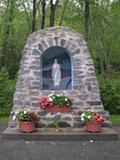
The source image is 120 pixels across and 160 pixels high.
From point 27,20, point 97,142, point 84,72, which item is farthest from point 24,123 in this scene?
point 27,20

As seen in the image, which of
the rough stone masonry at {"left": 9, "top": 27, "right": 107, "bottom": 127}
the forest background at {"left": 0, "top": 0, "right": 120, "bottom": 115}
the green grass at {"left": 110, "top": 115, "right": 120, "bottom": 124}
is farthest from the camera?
the forest background at {"left": 0, "top": 0, "right": 120, "bottom": 115}

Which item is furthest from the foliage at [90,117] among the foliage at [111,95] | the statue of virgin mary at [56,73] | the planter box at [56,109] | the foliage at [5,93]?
the foliage at [5,93]

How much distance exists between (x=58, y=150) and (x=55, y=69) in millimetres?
3588

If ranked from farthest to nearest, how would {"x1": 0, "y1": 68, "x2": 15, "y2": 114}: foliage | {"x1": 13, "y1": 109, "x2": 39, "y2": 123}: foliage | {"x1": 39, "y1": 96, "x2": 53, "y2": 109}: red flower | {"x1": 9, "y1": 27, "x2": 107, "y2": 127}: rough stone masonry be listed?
{"x1": 0, "y1": 68, "x2": 15, "y2": 114}: foliage < {"x1": 9, "y1": 27, "x2": 107, "y2": 127}: rough stone masonry < {"x1": 39, "y1": 96, "x2": 53, "y2": 109}: red flower < {"x1": 13, "y1": 109, "x2": 39, "y2": 123}: foliage

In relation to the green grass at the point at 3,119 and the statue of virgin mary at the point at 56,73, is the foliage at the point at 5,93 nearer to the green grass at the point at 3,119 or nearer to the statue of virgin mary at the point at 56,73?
the green grass at the point at 3,119

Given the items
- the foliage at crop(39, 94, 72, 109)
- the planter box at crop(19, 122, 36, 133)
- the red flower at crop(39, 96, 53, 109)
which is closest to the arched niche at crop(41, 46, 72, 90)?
the foliage at crop(39, 94, 72, 109)

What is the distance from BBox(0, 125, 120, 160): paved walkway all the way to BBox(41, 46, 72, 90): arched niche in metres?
2.52

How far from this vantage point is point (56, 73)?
1085cm

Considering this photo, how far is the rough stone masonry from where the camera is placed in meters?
10.6

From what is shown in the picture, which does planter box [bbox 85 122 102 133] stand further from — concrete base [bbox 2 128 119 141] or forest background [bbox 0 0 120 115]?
forest background [bbox 0 0 120 115]

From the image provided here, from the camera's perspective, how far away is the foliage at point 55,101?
32.9ft

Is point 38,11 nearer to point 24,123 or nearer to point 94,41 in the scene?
point 94,41

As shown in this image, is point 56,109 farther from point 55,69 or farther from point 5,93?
point 5,93

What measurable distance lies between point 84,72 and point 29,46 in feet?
5.95
